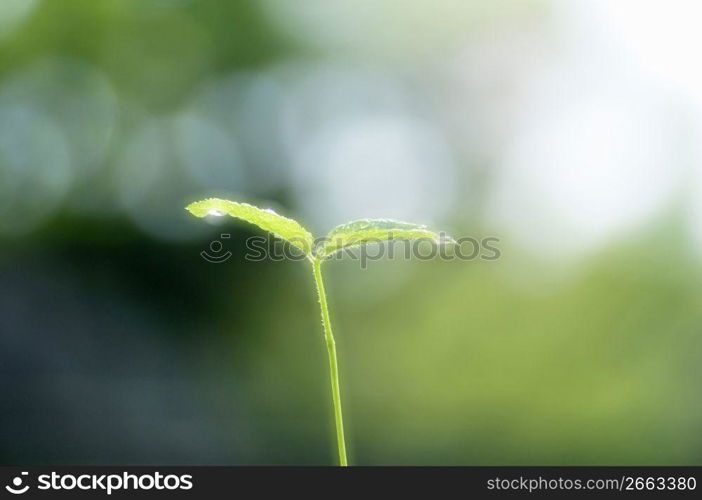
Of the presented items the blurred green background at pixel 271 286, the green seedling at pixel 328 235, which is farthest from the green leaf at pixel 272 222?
the blurred green background at pixel 271 286

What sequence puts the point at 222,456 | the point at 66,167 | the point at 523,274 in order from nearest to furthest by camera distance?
the point at 222,456
the point at 66,167
the point at 523,274

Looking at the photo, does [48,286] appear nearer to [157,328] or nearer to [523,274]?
[157,328]

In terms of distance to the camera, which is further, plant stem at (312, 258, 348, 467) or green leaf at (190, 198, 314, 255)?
green leaf at (190, 198, 314, 255)

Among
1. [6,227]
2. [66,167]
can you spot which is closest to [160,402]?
[6,227]

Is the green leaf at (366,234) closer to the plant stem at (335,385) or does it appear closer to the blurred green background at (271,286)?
the plant stem at (335,385)

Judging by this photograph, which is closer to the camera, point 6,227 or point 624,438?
point 6,227

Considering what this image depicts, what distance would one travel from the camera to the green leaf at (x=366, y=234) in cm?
62

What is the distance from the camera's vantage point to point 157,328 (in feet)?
22.9

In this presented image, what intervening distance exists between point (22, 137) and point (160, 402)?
3.72 m

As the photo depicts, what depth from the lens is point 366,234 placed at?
0.64m

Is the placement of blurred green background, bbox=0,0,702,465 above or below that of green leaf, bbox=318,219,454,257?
above

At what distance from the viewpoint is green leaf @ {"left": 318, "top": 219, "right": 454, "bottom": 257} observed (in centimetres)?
62

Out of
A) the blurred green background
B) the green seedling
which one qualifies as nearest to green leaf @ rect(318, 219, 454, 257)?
the green seedling

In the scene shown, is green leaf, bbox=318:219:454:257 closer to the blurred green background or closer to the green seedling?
the green seedling
